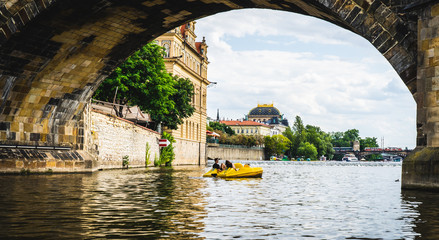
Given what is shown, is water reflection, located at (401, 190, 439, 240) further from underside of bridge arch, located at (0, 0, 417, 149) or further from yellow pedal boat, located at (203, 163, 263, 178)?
yellow pedal boat, located at (203, 163, 263, 178)

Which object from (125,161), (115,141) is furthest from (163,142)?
(115,141)

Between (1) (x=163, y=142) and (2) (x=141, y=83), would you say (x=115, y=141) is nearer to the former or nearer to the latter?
(2) (x=141, y=83)

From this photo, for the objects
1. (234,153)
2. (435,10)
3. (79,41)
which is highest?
(79,41)

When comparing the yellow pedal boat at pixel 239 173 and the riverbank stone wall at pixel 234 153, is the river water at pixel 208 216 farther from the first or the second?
the riverbank stone wall at pixel 234 153

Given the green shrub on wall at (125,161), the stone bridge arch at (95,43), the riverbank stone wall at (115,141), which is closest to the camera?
the stone bridge arch at (95,43)

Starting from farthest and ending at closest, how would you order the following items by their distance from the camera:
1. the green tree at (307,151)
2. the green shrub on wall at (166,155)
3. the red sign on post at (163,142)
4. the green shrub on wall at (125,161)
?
the green tree at (307,151), the green shrub on wall at (166,155), the red sign on post at (163,142), the green shrub on wall at (125,161)

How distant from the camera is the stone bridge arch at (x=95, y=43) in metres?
15.0

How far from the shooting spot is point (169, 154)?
54781 millimetres

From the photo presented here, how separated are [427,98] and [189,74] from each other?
2302 inches

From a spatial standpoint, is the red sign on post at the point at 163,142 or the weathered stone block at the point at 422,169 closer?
the weathered stone block at the point at 422,169

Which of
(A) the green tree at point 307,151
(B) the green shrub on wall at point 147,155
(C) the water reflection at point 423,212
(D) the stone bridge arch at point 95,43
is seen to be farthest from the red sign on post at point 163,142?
(A) the green tree at point 307,151

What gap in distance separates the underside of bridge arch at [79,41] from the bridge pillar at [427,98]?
38cm

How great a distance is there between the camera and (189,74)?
2852 inches

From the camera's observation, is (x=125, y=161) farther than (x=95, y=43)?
Yes
